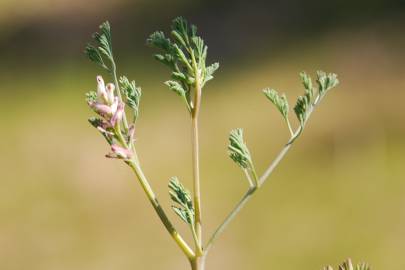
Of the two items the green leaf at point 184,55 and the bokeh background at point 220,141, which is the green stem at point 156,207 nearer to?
the green leaf at point 184,55

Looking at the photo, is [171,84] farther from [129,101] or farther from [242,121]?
[242,121]

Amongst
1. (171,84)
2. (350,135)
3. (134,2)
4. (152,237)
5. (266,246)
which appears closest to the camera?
(171,84)

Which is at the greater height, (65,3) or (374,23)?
(65,3)

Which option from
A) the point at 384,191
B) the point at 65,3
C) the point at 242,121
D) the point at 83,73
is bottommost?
the point at 384,191

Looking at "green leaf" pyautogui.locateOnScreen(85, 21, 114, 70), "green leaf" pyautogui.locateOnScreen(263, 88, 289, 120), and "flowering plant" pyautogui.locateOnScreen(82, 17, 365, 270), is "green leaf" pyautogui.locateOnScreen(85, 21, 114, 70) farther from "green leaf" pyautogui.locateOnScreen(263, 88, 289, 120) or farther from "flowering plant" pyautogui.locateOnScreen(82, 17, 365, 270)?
"green leaf" pyautogui.locateOnScreen(263, 88, 289, 120)

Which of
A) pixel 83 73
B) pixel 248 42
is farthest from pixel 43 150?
pixel 248 42

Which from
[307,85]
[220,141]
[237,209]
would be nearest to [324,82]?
[307,85]

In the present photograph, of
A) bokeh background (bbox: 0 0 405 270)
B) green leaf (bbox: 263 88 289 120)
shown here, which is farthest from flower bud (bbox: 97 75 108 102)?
bokeh background (bbox: 0 0 405 270)
